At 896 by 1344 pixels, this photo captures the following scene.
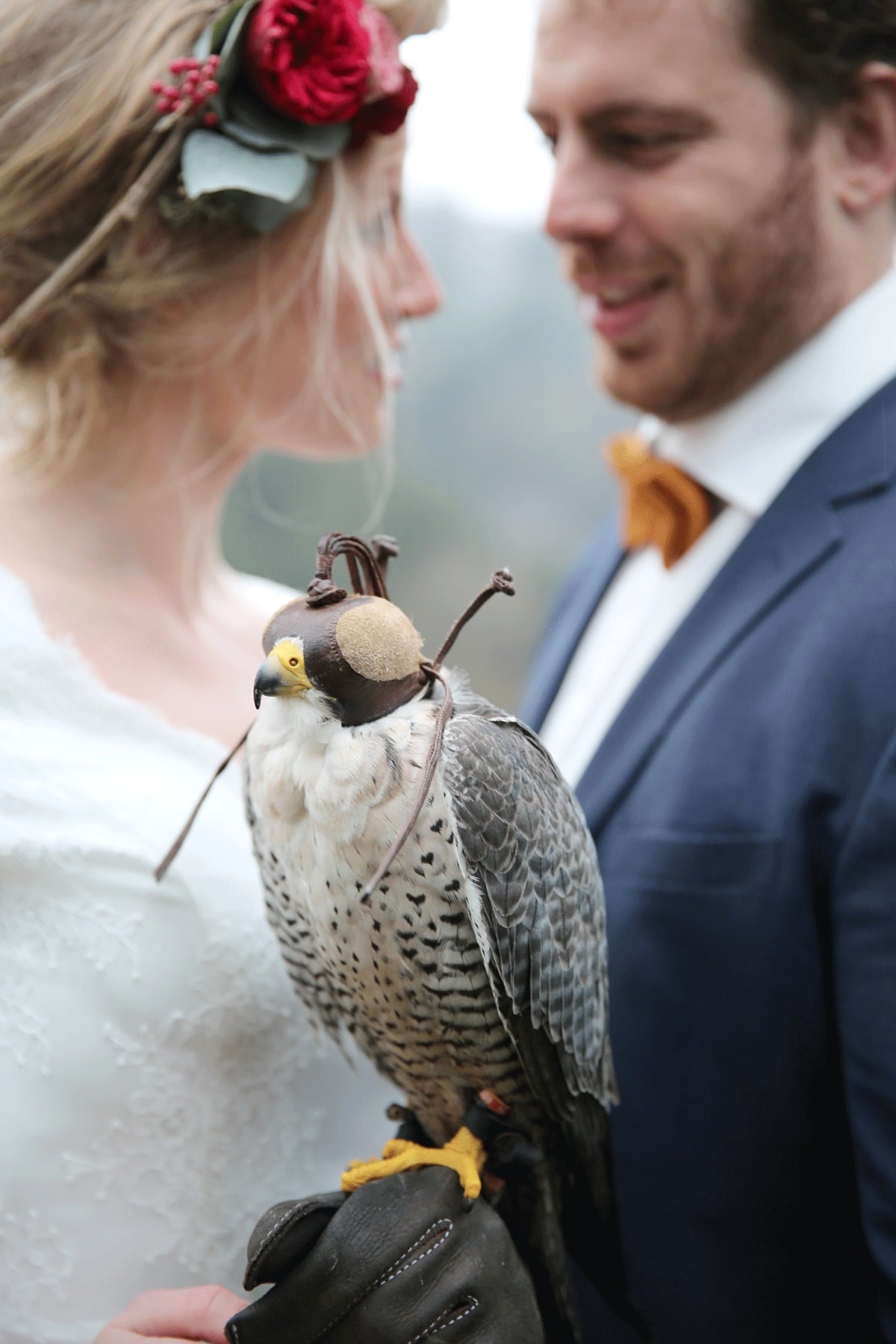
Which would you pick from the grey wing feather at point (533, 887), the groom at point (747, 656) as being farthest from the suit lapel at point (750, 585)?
the grey wing feather at point (533, 887)

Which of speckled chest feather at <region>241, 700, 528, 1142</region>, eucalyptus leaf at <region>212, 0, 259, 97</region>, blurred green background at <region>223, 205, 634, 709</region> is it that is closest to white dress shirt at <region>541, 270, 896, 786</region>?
speckled chest feather at <region>241, 700, 528, 1142</region>

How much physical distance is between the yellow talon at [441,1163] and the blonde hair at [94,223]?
0.86 metres

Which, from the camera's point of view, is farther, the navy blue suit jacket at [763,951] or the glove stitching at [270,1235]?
the navy blue suit jacket at [763,951]

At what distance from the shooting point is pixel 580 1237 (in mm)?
919

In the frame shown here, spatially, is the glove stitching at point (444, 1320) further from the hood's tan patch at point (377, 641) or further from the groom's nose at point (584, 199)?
the groom's nose at point (584, 199)

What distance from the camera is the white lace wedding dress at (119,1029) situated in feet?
3.04

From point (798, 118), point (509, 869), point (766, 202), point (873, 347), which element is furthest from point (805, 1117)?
point (798, 118)

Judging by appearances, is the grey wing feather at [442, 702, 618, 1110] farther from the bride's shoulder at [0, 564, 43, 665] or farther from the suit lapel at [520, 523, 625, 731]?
the suit lapel at [520, 523, 625, 731]

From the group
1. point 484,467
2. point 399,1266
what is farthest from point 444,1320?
point 484,467

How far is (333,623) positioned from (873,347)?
102 cm

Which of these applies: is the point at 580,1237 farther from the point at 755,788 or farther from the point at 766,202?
the point at 766,202

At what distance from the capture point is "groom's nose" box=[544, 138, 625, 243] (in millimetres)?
1419

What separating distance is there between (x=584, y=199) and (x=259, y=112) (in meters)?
0.55

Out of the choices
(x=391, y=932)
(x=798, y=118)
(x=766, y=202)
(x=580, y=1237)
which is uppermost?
(x=798, y=118)
